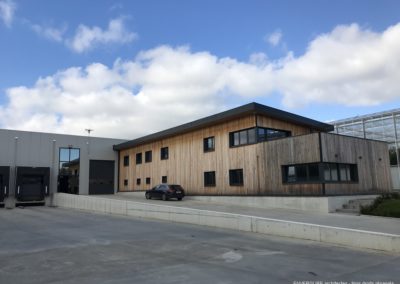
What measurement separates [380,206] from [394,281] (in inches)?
467

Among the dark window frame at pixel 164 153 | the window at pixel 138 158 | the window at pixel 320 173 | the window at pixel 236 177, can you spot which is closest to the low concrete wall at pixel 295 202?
the window at pixel 236 177

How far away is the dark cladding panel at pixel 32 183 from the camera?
31.8m

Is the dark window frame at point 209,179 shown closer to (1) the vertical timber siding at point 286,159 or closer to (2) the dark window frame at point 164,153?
(1) the vertical timber siding at point 286,159

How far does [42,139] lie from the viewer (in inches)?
1382

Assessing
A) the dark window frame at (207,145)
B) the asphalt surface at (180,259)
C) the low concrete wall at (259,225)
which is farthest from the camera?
the dark window frame at (207,145)

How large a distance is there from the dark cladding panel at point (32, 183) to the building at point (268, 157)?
424 inches

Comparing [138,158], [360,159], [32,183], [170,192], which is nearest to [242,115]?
[360,159]

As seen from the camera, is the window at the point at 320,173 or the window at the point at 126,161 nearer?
the window at the point at 320,173

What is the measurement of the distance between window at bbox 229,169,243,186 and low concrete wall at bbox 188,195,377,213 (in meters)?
0.97

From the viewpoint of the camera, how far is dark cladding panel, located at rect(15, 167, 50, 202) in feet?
104

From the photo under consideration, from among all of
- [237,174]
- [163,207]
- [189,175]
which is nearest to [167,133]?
[189,175]

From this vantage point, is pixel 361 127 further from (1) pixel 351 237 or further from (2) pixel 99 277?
(2) pixel 99 277

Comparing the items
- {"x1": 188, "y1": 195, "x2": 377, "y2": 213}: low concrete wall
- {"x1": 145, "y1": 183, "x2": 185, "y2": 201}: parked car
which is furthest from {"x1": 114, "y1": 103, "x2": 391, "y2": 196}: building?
{"x1": 145, "y1": 183, "x2": 185, "y2": 201}: parked car

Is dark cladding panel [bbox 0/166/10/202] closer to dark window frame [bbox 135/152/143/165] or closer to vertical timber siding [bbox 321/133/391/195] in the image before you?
dark window frame [bbox 135/152/143/165]
